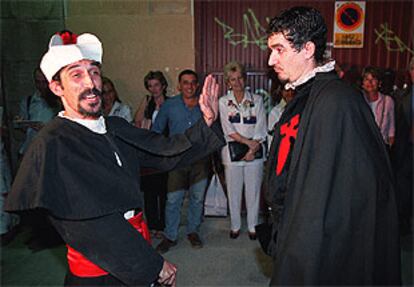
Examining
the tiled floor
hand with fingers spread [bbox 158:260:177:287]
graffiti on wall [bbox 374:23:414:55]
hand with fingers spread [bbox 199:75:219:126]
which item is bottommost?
the tiled floor

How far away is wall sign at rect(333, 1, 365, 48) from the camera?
5184 mm

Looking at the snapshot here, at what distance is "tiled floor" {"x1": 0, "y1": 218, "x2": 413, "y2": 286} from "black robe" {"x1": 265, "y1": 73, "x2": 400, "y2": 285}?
2161mm

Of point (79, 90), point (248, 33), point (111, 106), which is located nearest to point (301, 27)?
point (79, 90)

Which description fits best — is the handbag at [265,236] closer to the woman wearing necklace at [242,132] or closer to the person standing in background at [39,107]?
the woman wearing necklace at [242,132]

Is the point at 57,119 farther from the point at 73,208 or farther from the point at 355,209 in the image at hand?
the point at 355,209

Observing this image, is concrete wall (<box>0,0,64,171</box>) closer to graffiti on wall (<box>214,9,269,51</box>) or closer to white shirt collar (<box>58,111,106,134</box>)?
graffiti on wall (<box>214,9,269,51</box>)

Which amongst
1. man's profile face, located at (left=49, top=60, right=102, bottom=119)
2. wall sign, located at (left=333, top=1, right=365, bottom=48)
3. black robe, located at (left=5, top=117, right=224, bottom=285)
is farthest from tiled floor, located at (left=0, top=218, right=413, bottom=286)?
wall sign, located at (left=333, top=1, right=365, bottom=48)

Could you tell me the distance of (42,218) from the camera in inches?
84.5

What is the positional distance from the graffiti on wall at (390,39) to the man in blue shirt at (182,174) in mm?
2675

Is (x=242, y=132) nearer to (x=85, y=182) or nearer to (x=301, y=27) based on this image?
(x=301, y=27)

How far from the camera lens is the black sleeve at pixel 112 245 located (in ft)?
6.09

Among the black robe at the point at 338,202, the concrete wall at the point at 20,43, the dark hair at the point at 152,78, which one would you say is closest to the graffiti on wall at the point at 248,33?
the dark hair at the point at 152,78

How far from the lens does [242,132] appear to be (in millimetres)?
4469

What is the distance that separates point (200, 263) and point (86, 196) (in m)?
2.48
